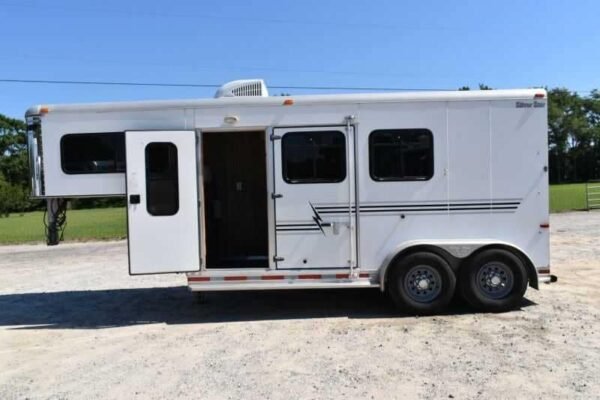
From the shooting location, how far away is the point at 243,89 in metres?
7.55

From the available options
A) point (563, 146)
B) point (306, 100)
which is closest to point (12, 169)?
point (306, 100)

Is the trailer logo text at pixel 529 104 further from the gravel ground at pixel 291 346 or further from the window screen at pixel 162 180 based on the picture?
the window screen at pixel 162 180

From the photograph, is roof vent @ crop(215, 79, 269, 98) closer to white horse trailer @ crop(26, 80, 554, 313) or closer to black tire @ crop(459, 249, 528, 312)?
white horse trailer @ crop(26, 80, 554, 313)

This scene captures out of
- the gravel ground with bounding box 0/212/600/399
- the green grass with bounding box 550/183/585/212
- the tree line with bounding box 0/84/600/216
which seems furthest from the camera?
the tree line with bounding box 0/84/600/216

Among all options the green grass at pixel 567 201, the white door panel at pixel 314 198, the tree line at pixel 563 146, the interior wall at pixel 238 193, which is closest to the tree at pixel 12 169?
the tree line at pixel 563 146

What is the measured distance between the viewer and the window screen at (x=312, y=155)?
710 centimetres

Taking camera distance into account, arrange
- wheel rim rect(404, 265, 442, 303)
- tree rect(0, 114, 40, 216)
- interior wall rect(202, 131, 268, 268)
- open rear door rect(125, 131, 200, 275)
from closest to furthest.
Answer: open rear door rect(125, 131, 200, 275) < wheel rim rect(404, 265, 442, 303) < interior wall rect(202, 131, 268, 268) < tree rect(0, 114, 40, 216)

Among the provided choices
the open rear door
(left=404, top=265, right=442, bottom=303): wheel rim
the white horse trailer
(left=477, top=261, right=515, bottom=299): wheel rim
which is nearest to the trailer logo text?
the white horse trailer

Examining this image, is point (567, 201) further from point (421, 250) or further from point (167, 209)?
point (167, 209)

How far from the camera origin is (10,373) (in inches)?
214

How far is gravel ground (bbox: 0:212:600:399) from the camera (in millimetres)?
4766

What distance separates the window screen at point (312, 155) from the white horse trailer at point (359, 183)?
14 millimetres

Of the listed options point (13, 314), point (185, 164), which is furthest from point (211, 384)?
point (13, 314)

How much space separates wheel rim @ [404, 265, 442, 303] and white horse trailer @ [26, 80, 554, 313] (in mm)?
14
